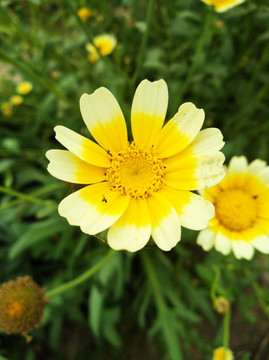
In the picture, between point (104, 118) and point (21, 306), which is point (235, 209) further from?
point (21, 306)

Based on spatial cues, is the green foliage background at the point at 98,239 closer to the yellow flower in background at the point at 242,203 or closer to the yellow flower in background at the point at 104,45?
the yellow flower in background at the point at 104,45

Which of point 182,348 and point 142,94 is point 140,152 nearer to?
point 142,94

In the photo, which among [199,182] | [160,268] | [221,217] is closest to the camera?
[199,182]

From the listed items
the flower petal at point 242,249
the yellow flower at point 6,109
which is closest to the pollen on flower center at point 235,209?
the flower petal at point 242,249

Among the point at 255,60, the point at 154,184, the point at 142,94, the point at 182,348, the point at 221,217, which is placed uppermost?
the point at 255,60

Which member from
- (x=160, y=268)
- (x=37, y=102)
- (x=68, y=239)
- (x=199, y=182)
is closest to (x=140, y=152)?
(x=199, y=182)

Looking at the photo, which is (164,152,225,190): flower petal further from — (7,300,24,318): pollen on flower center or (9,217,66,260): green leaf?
(9,217,66,260): green leaf
